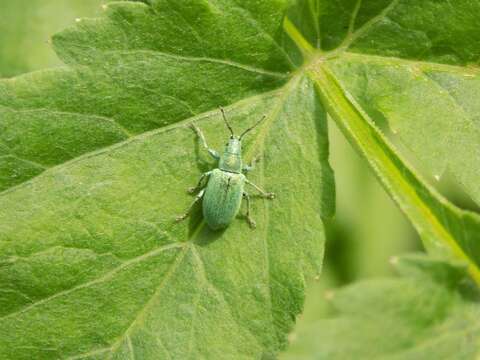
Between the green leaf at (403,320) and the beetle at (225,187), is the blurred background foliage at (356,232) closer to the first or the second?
the beetle at (225,187)

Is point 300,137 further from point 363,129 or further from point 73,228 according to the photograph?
point 73,228

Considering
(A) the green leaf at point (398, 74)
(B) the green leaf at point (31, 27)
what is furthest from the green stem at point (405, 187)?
(B) the green leaf at point (31, 27)

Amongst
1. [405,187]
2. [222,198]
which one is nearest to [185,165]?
[222,198]

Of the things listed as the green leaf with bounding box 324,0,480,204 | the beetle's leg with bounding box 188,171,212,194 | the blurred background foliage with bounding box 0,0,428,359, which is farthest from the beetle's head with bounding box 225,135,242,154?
the blurred background foliage with bounding box 0,0,428,359

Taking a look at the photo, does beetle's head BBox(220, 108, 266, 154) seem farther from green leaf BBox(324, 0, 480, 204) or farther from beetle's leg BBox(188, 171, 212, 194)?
green leaf BBox(324, 0, 480, 204)

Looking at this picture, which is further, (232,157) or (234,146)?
(232,157)

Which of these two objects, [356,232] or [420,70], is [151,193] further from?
[356,232]
